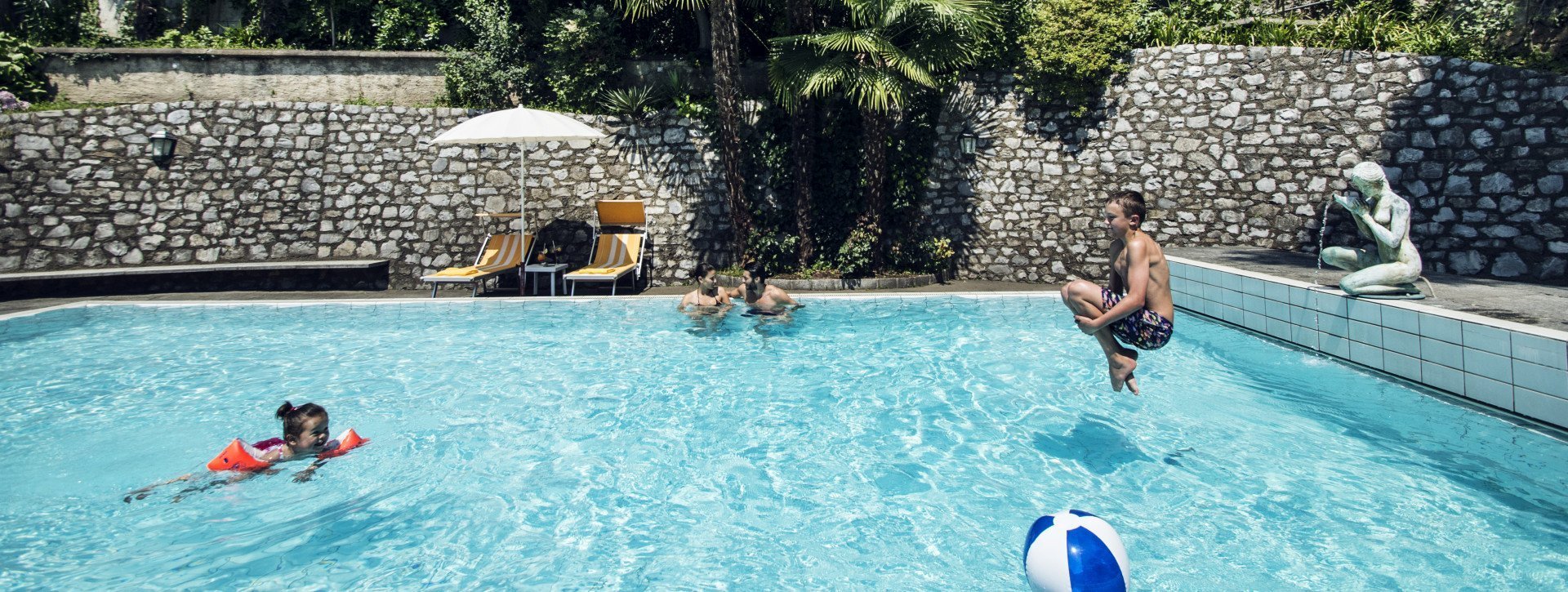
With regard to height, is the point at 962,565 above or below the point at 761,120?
below

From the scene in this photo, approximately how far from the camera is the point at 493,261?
12.5m

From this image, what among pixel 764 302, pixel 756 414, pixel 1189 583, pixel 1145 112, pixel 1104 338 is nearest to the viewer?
pixel 1189 583

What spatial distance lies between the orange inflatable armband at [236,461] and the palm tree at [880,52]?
767cm

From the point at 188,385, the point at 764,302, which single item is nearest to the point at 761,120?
the point at 764,302

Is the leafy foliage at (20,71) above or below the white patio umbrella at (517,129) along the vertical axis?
above

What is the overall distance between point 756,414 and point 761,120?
697 centimetres

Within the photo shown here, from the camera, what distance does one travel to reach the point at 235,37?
15.5 m

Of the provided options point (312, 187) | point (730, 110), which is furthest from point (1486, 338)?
point (312, 187)

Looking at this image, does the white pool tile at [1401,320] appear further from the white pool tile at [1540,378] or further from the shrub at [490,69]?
the shrub at [490,69]

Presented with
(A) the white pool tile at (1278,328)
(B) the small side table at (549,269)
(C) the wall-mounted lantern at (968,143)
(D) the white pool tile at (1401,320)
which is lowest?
(A) the white pool tile at (1278,328)

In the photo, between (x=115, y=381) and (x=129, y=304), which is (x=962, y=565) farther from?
(x=129, y=304)

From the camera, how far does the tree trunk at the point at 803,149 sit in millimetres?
12234

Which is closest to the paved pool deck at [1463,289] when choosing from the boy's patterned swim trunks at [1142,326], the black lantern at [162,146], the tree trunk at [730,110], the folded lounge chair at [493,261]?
the boy's patterned swim trunks at [1142,326]

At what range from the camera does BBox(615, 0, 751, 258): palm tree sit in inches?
469
